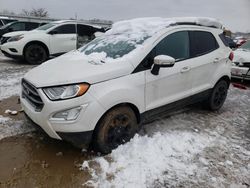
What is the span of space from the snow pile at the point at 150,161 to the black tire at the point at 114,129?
0.33 feet

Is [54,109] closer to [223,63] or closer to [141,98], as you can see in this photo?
[141,98]

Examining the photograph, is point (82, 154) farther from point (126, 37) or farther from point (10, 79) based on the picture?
point (10, 79)

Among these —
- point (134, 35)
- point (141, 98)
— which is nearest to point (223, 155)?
point (141, 98)

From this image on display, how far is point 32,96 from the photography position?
12.1ft

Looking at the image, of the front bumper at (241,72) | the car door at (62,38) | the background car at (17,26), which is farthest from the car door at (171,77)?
the background car at (17,26)

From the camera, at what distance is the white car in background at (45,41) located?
10.2 meters

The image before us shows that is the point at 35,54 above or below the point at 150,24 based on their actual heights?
below

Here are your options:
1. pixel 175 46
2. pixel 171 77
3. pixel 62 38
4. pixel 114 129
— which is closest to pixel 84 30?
pixel 62 38

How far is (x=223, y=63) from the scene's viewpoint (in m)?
5.62

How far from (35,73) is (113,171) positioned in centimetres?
166

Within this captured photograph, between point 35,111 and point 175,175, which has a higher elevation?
point 35,111

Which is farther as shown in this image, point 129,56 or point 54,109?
point 129,56

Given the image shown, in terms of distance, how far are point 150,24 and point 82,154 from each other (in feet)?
7.51

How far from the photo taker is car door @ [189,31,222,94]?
4938mm
